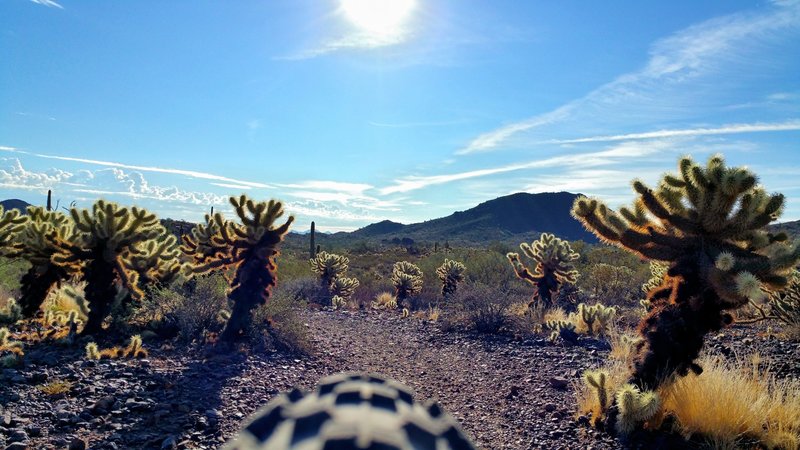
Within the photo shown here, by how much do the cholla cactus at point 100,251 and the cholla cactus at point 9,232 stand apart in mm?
909

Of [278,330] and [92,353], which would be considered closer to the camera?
[92,353]

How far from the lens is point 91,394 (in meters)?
5.47

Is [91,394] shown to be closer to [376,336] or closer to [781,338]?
[376,336]

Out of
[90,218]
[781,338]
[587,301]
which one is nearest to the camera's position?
[90,218]

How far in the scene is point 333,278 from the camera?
19125 mm

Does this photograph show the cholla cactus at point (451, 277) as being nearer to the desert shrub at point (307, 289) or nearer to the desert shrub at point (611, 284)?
the desert shrub at point (307, 289)

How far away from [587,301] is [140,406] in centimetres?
1386

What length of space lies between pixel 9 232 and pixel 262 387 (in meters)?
5.39

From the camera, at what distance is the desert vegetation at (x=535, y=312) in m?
4.93

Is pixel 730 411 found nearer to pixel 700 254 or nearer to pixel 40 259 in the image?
pixel 700 254

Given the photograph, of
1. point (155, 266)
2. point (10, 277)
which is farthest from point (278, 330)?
point (10, 277)

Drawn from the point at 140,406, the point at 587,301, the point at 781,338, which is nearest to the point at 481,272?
the point at 587,301

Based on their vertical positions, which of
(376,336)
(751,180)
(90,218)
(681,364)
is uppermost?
(751,180)

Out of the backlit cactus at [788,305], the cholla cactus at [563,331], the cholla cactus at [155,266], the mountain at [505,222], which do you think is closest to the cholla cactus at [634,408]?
the cholla cactus at [563,331]
